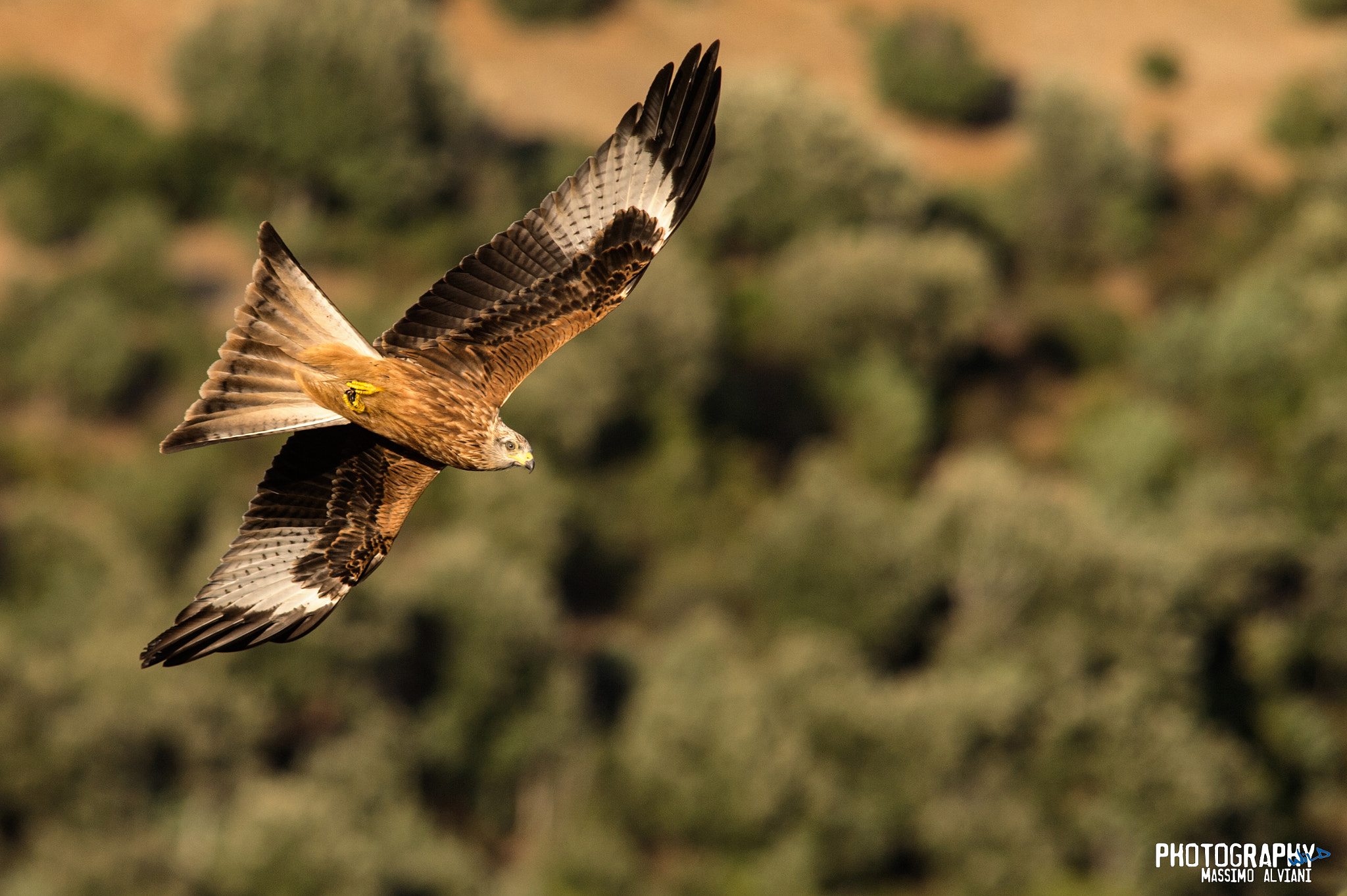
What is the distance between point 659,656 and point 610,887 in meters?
10.5

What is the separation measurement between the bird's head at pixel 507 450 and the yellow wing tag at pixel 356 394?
39.0 inches

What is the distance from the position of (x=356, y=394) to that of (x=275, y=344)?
0.81 metres

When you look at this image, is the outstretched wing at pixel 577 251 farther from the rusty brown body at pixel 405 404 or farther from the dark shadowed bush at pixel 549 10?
the dark shadowed bush at pixel 549 10

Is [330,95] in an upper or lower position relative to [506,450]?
upper

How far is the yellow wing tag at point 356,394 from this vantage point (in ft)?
42.3

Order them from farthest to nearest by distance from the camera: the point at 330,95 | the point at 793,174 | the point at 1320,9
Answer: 1. the point at 1320,9
2. the point at 793,174
3. the point at 330,95

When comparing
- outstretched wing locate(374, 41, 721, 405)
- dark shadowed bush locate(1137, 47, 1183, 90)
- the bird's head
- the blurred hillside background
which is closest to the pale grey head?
the bird's head

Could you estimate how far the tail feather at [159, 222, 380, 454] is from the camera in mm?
12906

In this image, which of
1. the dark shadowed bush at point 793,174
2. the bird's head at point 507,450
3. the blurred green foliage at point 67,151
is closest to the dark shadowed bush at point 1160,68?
the dark shadowed bush at point 793,174

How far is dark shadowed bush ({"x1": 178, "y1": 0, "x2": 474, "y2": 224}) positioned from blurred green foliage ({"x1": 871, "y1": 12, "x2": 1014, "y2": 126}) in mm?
22616

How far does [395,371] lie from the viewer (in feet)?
43.2

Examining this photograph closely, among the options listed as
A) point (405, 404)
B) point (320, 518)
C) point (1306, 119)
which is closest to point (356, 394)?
point (405, 404)

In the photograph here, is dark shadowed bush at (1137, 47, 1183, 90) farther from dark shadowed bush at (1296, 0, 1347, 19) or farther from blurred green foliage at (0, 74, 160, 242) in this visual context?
blurred green foliage at (0, 74, 160, 242)

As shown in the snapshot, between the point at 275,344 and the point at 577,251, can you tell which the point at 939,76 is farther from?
the point at 275,344
